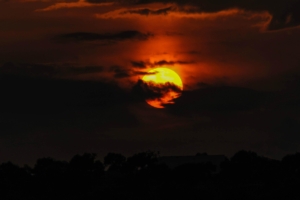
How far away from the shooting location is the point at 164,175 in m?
119

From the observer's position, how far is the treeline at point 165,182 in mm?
100312

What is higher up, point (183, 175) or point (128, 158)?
point (128, 158)

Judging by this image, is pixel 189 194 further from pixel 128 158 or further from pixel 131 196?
pixel 128 158

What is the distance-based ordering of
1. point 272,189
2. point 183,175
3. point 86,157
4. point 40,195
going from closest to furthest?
1. point 272,189
2. point 40,195
3. point 183,175
4. point 86,157

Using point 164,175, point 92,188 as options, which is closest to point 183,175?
point 164,175

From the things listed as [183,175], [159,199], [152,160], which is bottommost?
[159,199]

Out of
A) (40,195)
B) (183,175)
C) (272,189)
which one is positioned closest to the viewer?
(272,189)

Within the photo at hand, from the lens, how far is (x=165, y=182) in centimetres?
11125

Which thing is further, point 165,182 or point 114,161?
point 114,161

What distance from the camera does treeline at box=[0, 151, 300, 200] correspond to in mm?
100312

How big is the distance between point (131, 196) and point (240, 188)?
13.1m

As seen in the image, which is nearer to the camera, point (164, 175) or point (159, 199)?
→ point (159, 199)

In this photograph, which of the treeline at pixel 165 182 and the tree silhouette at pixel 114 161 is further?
the tree silhouette at pixel 114 161

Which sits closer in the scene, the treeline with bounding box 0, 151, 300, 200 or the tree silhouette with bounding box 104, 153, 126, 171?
the treeline with bounding box 0, 151, 300, 200
